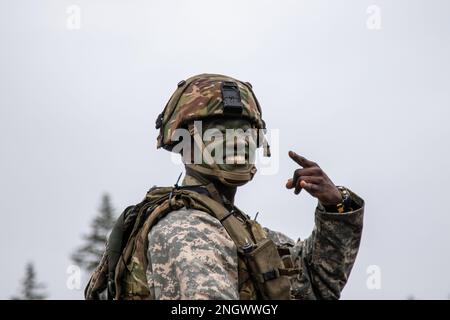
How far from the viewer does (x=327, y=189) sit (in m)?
8.77

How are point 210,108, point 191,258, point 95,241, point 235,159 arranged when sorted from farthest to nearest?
1. point 95,241
2. point 210,108
3. point 235,159
4. point 191,258

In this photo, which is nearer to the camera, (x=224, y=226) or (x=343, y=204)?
(x=224, y=226)

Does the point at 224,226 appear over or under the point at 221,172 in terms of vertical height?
under

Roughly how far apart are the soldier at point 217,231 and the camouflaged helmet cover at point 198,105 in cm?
1

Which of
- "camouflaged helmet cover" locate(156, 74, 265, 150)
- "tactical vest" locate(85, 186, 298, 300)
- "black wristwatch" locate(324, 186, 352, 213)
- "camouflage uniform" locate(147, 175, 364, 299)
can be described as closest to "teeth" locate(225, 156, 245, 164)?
"tactical vest" locate(85, 186, 298, 300)

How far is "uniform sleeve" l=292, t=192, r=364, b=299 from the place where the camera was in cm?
924

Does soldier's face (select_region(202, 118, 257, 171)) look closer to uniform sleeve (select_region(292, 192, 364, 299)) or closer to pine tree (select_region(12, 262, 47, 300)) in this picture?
uniform sleeve (select_region(292, 192, 364, 299))

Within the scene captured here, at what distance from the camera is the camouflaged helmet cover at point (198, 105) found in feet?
30.1

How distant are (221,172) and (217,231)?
77cm

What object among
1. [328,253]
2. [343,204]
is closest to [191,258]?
[343,204]

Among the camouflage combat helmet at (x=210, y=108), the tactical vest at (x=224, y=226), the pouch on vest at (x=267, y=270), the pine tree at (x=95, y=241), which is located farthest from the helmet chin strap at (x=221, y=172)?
the pine tree at (x=95, y=241)

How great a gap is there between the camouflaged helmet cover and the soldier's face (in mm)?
97

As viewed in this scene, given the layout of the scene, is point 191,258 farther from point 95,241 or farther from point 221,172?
point 95,241

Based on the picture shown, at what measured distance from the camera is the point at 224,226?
27.8ft
